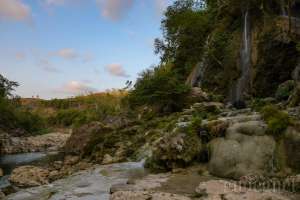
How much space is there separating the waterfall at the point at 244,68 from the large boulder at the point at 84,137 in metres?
10.8

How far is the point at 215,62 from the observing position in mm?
37344

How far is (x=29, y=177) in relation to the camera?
55.8 feet

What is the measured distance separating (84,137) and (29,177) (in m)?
10.7

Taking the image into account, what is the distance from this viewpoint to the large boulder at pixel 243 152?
1045 cm

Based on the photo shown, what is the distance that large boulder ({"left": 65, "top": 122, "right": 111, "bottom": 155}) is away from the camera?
2581 cm

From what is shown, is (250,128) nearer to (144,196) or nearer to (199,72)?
(144,196)

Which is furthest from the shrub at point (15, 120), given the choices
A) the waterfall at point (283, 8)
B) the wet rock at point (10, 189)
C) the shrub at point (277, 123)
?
the shrub at point (277, 123)

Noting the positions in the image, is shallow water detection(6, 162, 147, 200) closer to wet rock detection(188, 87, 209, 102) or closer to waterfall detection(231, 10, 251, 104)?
waterfall detection(231, 10, 251, 104)

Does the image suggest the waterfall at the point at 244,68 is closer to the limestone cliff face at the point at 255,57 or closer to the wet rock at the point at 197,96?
the limestone cliff face at the point at 255,57

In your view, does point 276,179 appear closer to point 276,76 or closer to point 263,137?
point 263,137

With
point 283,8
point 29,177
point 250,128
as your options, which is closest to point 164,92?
point 283,8

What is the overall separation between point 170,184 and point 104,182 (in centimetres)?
258

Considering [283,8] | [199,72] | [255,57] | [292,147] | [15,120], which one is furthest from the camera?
[15,120]

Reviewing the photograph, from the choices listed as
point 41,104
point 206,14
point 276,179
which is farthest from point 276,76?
point 41,104
